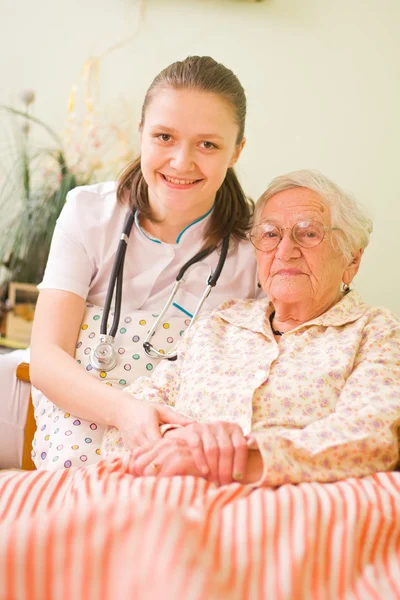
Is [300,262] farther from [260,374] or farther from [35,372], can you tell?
[35,372]

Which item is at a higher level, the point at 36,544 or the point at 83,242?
the point at 83,242

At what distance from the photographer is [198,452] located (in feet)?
4.18

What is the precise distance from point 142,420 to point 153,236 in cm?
64

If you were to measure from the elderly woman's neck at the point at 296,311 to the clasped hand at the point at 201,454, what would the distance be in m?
0.41

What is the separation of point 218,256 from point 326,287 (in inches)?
15.0

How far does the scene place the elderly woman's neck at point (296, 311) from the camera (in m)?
1.62

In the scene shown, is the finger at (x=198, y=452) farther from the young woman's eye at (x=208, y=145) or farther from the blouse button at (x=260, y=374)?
the young woman's eye at (x=208, y=145)

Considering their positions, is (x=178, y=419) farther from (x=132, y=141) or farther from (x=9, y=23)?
(x=9, y=23)

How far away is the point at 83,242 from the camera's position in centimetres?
181

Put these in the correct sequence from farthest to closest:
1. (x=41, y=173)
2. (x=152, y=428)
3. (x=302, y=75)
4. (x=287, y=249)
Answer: (x=41, y=173), (x=302, y=75), (x=287, y=249), (x=152, y=428)

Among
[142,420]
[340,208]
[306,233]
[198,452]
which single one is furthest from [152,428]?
[340,208]

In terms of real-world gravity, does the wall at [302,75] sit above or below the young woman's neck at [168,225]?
above

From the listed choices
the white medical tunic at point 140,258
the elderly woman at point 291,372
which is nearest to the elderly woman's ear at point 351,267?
the elderly woman at point 291,372

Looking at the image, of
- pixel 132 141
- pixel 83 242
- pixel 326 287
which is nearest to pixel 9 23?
pixel 132 141
